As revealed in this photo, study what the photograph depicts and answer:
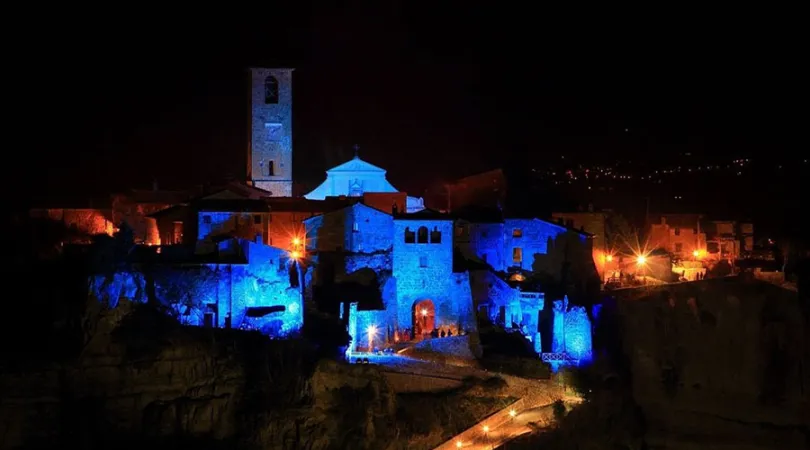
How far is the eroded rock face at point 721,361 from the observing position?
37969mm

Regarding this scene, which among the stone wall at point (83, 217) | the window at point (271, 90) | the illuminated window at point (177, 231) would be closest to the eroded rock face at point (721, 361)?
the illuminated window at point (177, 231)

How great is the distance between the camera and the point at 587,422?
35406 millimetres

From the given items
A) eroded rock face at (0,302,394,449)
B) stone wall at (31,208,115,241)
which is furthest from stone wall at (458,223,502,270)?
stone wall at (31,208,115,241)

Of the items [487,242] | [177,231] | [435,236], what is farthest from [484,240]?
[177,231]

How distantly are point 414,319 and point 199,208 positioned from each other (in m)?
9.57

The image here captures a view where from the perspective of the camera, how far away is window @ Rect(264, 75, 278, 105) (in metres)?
48.5

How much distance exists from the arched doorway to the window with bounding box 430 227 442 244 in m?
2.24

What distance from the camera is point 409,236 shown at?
39.2 meters

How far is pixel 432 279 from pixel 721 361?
37.1 ft

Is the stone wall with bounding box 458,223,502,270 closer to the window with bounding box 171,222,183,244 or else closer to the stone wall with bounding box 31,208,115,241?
the window with bounding box 171,222,183,244

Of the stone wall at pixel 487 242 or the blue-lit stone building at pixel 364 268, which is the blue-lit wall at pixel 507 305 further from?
the stone wall at pixel 487 242

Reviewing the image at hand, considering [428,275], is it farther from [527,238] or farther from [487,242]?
[527,238]

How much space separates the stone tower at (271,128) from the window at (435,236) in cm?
1140

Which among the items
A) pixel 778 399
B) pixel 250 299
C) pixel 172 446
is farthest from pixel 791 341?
pixel 172 446
